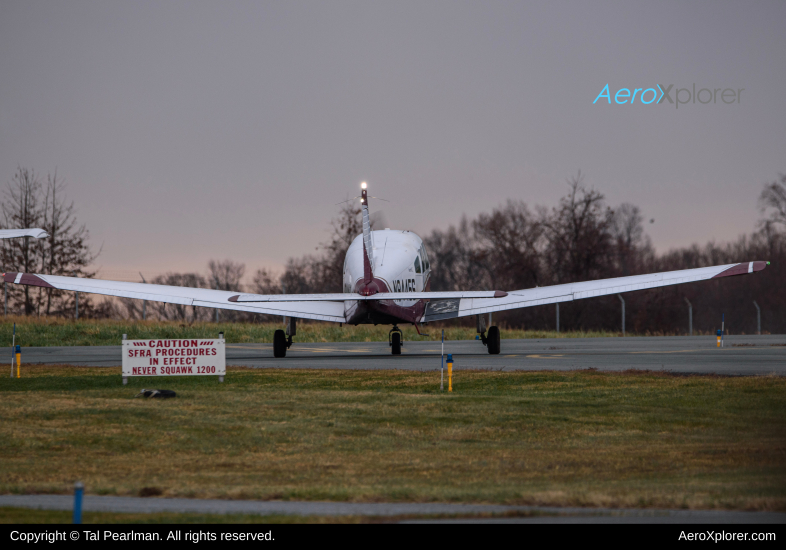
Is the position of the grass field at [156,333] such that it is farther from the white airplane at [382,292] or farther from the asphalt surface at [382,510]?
the asphalt surface at [382,510]

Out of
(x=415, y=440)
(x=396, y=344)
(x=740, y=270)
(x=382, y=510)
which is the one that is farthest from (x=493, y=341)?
(x=382, y=510)

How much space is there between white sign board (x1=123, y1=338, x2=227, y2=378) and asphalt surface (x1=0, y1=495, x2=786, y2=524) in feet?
32.8

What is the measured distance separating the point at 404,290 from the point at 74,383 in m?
13.4

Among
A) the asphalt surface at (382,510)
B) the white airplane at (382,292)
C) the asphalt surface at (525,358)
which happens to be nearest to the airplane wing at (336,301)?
the white airplane at (382,292)

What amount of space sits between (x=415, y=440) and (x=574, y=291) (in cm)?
1845

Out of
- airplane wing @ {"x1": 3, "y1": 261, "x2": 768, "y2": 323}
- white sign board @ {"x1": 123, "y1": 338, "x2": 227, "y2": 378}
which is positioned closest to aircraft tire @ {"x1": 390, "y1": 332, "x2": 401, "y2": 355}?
airplane wing @ {"x1": 3, "y1": 261, "x2": 768, "y2": 323}

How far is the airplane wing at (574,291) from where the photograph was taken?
99.0 feet

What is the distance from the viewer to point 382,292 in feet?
95.8

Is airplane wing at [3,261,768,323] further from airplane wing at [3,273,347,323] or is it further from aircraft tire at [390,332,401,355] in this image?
aircraft tire at [390,332,401,355]

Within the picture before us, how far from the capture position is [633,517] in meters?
8.09

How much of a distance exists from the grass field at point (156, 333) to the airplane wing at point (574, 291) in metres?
10.8

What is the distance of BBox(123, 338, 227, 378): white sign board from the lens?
19734 mm

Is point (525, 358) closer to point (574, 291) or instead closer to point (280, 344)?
point (574, 291)

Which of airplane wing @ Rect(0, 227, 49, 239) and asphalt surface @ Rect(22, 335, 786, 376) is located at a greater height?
airplane wing @ Rect(0, 227, 49, 239)
